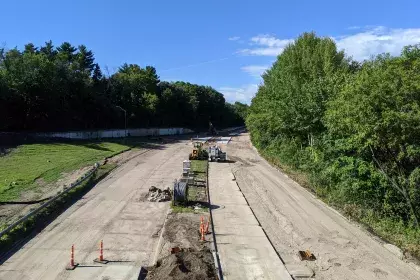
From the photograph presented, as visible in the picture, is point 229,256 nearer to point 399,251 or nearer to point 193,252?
point 193,252

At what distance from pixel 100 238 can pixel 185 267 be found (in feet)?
19.5

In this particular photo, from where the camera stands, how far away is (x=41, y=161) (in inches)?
1597

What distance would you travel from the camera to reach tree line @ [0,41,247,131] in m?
60.4

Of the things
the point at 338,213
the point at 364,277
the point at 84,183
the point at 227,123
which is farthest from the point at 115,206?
the point at 227,123

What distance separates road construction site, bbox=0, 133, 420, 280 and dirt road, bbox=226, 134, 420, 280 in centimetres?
5

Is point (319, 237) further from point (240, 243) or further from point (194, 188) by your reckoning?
point (194, 188)

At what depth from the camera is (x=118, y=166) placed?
136 feet

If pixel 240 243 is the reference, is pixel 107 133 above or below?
above

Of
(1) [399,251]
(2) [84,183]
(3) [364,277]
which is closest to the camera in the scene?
(3) [364,277]

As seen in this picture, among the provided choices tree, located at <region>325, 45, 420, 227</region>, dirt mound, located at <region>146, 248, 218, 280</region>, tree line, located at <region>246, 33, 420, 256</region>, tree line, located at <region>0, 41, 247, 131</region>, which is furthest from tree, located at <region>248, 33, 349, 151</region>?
tree line, located at <region>0, 41, 247, 131</region>

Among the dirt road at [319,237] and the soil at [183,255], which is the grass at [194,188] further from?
the dirt road at [319,237]

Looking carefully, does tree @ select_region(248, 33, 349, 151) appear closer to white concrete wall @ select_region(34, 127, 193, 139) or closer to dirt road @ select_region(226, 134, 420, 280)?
dirt road @ select_region(226, 134, 420, 280)

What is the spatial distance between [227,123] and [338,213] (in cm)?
14516

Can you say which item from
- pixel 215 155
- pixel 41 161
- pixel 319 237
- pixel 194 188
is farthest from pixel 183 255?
pixel 215 155
